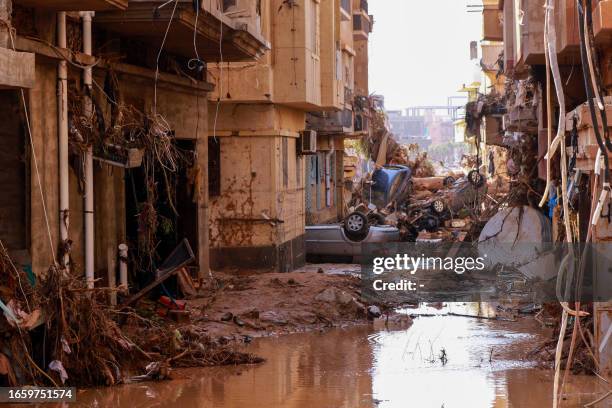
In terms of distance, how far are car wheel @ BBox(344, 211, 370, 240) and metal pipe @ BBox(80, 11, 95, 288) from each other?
13.4m

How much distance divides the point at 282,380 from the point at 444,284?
989cm

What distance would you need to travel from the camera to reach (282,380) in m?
11.4

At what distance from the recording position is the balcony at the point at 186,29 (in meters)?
12.8

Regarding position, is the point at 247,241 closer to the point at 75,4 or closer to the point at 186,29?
the point at 186,29

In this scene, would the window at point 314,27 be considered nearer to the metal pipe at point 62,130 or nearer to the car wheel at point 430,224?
the car wheel at point 430,224

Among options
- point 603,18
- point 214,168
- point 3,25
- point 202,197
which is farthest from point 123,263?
point 214,168

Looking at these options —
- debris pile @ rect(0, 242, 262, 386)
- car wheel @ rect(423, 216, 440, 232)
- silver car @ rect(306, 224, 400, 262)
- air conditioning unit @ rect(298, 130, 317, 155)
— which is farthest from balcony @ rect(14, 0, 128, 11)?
car wheel @ rect(423, 216, 440, 232)

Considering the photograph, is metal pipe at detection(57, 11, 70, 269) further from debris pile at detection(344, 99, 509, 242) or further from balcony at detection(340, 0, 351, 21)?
balcony at detection(340, 0, 351, 21)

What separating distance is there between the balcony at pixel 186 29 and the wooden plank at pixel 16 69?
10.4ft

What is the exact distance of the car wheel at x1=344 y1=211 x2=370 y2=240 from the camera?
25234 millimetres

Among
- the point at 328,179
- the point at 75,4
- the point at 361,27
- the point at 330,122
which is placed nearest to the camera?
the point at 75,4

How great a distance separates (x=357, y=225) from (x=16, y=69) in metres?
16.4

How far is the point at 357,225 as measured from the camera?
25281 millimetres

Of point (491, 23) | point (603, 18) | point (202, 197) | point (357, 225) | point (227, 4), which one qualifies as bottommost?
point (357, 225)
